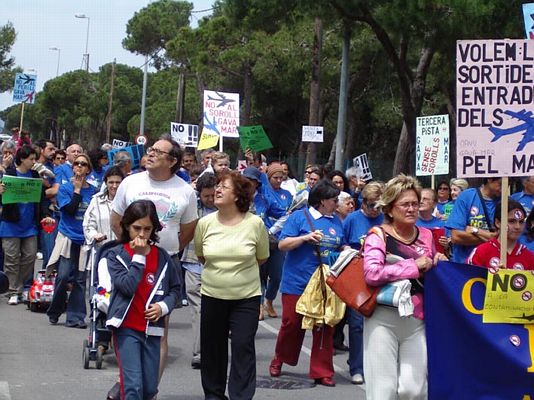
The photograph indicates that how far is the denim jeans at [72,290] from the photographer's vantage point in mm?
10977

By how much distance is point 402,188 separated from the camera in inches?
253

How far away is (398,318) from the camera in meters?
6.28

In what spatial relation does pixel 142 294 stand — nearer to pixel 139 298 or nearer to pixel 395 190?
pixel 139 298

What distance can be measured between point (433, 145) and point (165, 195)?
31.9ft

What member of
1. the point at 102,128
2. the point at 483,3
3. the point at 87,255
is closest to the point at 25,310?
the point at 87,255

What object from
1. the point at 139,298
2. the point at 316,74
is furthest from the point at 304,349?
the point at 316,74

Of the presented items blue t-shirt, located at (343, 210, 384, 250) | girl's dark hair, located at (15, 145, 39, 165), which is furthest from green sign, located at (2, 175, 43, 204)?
blue t-shirt, located at (343, 210, 384, 250)

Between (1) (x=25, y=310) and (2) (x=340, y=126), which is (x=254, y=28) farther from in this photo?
(1) (x=25, y=310)

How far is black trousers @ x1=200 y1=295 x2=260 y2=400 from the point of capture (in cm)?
735

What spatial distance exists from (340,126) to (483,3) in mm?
4511

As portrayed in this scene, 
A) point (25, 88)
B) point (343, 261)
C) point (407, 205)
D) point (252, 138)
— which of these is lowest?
point (343, 261)

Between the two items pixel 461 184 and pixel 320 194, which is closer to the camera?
pixel 320 194

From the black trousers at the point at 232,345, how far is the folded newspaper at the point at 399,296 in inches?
56.0

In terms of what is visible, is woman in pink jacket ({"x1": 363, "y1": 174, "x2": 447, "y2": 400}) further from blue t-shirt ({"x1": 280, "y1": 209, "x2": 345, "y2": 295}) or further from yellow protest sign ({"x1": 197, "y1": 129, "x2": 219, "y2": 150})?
yellow protest sign ({"x1": 197, "y1": 129, "x2": 219, "y2": 150})
